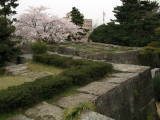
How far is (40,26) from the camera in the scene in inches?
449

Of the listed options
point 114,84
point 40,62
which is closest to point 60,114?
point 114,84

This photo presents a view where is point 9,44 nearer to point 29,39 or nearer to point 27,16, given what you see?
point 29,39

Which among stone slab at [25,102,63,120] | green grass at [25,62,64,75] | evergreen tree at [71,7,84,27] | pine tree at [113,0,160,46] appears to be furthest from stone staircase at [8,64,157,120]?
evergreen tree at [71,7,84,27]

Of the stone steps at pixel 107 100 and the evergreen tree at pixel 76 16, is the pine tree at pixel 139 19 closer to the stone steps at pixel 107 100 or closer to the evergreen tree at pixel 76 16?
the evergreen tree at pixel 76 16

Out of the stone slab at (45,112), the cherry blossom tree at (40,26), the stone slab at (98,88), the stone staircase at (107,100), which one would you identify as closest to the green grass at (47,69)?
the stone slab at (98,88)

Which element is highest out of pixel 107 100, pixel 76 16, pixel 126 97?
pixel 76 16

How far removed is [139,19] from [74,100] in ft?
47.7

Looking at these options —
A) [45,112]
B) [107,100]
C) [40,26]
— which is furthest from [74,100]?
[40,26]

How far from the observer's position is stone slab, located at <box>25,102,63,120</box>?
5.77 feet

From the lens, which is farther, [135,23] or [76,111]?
[135,23]

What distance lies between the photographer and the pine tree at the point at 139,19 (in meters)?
13.5

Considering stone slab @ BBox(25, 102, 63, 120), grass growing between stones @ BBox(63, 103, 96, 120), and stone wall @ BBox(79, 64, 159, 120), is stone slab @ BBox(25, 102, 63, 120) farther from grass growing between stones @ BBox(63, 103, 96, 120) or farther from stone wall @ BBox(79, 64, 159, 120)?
stone wall @ BBox(79, 64, 159, 120)

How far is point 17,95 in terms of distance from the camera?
1.91 m

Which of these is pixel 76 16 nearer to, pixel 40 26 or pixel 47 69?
pixel 40 26
